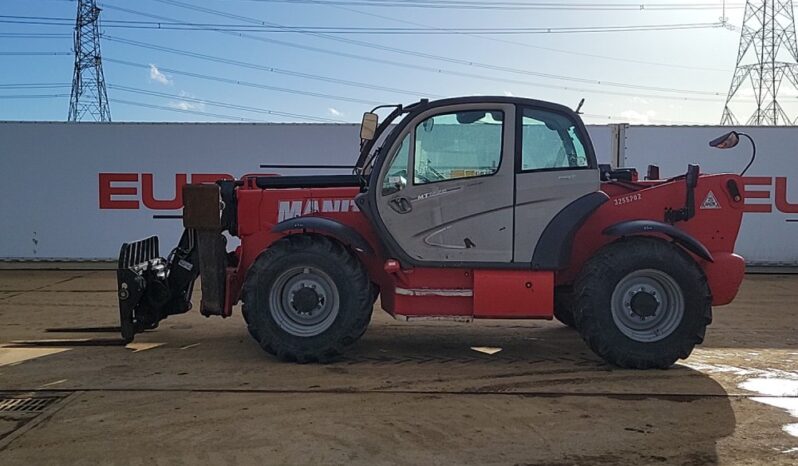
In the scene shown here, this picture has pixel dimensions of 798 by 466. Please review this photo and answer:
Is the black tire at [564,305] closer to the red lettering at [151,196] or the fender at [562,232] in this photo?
the fender at [562,232]

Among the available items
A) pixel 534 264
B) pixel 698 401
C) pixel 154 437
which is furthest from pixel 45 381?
pixel 698 401

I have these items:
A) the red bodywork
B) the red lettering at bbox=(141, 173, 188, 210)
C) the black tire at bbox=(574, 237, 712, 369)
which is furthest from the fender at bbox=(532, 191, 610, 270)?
the red lettering at bbox=(141, 173, 188, 210)

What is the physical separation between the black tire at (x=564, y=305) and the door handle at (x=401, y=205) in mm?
1633

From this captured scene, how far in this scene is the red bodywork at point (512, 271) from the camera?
18.8 feet

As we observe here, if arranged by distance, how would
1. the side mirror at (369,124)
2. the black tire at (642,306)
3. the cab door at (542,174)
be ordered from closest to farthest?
1. the black tire at (642,306)
2. the cab door at (542,174)
3. the side mirror at (369,124)

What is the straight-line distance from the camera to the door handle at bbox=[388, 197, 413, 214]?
18.9ft

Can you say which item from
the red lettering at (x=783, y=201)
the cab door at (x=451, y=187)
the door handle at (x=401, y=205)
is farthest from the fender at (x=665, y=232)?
the red lettering at (x=783, y=201)

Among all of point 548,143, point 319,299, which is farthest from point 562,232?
point 319,299

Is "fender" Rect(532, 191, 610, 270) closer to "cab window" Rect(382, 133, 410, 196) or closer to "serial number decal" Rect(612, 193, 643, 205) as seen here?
"serial number decal" Rect(612, 193, 643, 205)

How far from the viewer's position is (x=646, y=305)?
5621 millimetres

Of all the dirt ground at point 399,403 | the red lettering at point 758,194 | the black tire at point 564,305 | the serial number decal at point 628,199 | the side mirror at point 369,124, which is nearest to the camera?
the dirt ground at point 399,403

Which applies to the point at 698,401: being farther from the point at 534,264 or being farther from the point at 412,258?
the point at 412,258

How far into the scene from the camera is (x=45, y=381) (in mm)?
5234

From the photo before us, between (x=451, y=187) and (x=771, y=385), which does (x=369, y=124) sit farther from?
(x=771, y=385)
